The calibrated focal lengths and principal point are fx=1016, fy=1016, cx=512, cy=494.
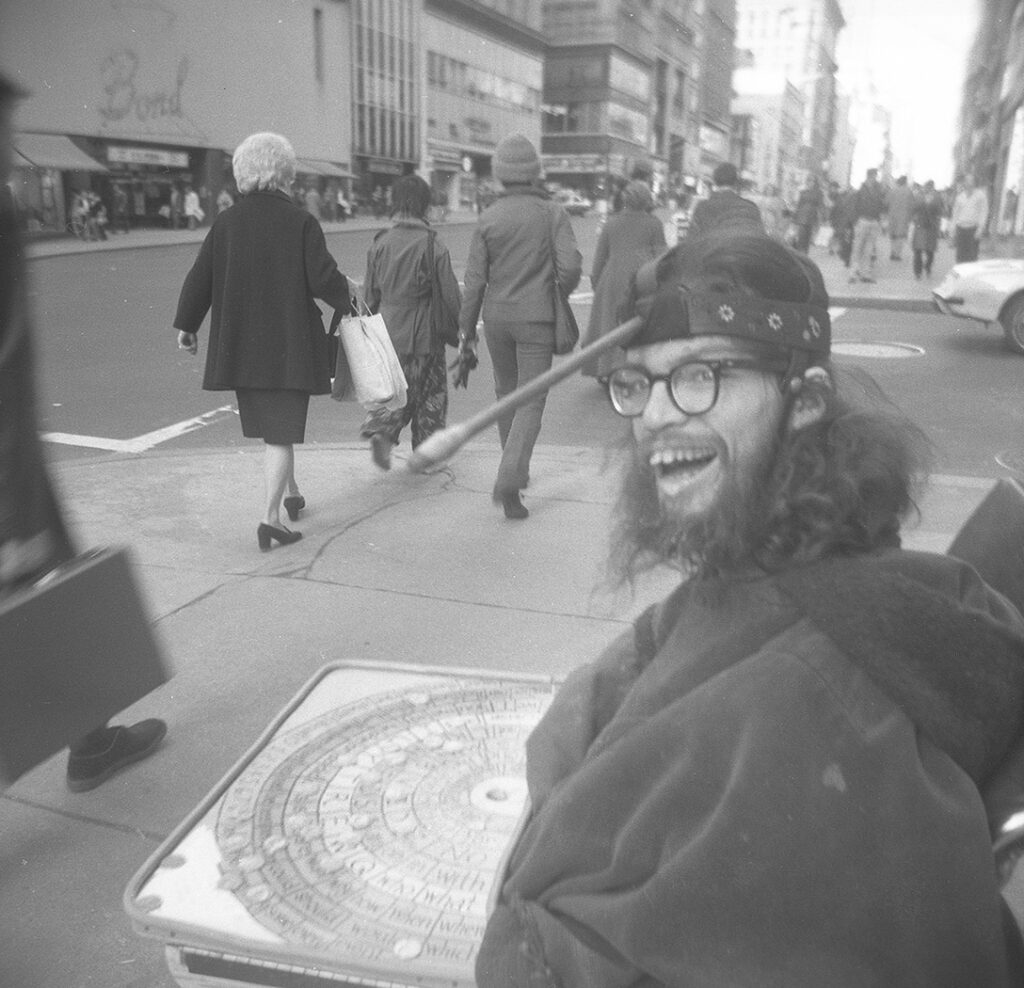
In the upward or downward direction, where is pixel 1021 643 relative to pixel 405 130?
downward

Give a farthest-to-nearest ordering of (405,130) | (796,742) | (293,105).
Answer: (405,130)
(293,105)
(796,742)

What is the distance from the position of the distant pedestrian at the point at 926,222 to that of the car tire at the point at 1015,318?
6588 millimetres

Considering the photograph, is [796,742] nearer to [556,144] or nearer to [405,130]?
[556,144]

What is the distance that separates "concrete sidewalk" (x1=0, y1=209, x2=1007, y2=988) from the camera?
2268 mm

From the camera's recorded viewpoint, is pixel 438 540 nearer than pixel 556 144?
Yes

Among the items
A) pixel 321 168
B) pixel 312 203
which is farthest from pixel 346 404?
pixel 321 168

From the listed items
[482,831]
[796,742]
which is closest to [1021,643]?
[796,742]

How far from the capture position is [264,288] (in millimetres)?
4328

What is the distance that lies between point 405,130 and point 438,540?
41.5 m

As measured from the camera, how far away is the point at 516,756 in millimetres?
2012

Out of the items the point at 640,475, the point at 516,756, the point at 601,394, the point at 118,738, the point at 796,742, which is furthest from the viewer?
the point at 601,394

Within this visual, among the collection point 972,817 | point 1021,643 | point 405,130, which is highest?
point 405,130

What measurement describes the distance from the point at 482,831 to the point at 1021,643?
101 centimetres

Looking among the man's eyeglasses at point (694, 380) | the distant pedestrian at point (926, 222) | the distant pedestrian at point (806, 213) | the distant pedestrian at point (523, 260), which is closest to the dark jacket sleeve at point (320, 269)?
the distant pedestrian at point (523, 260)
